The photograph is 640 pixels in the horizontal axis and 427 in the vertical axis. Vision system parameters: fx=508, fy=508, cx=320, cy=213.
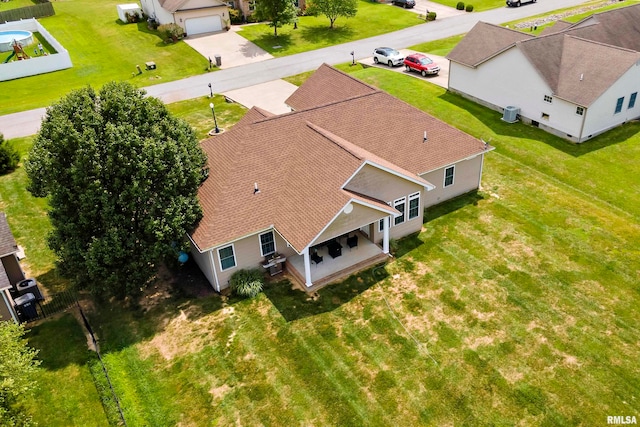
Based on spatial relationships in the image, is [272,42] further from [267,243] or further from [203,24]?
[267,243]

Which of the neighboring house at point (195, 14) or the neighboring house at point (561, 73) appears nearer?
the neighboring house at point (561, 73)

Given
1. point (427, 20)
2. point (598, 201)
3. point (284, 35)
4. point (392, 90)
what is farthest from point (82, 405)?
point (427, 20)

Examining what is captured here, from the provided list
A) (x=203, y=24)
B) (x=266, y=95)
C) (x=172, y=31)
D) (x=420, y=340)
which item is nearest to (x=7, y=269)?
(x=420, y=340)

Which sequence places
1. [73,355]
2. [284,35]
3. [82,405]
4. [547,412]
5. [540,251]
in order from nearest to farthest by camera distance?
[547,412], [82,405], [73,355], [540,251], [284,35]

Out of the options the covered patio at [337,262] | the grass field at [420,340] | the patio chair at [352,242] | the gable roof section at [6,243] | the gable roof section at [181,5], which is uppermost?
the gable roof section at [181,5]

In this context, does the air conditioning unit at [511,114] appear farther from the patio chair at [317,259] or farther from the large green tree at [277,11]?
the large green tree at [277,11]

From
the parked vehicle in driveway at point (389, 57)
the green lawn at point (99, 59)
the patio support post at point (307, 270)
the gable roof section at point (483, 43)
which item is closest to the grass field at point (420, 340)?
the patio support post at point (307, 270)

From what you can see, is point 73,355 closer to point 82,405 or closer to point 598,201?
point 82,405
